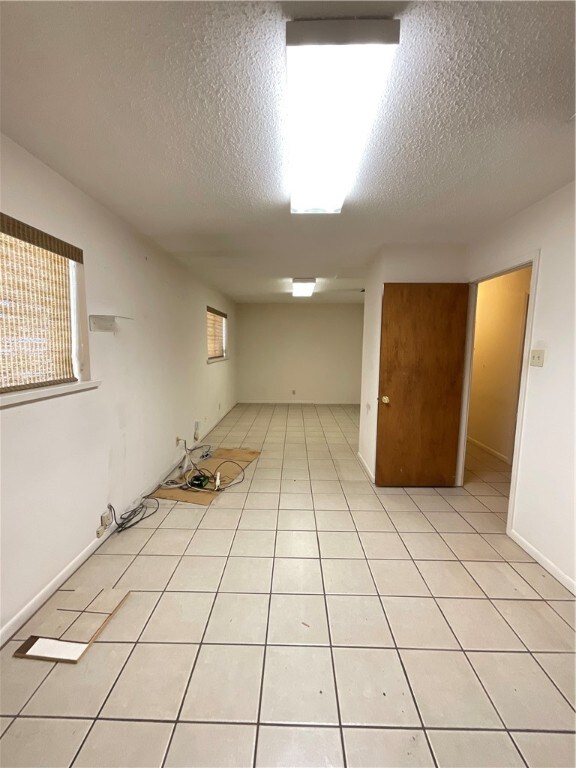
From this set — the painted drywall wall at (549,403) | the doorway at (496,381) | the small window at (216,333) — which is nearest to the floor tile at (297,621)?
the painted drywall wall at (549,403)

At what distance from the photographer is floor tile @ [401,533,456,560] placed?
2084 millimetres

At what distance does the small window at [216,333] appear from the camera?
5.00 metres

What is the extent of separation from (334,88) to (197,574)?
2.45 m

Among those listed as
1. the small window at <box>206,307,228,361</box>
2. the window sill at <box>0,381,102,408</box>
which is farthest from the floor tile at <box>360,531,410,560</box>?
the small window at <box>206,307,228,361</box>

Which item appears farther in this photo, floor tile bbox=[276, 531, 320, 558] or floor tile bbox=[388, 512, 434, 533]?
floor tile bbox=[388, 512, 434, 533]

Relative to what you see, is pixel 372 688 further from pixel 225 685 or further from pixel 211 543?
pixel 211 543

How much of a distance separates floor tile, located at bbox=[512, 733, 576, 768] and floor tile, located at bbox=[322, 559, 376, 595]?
2.47ft

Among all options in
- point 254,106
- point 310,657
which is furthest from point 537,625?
point 254,106

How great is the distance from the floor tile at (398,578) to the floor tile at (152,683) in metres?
1.08

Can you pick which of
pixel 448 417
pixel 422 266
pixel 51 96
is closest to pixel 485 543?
pixel 448 417

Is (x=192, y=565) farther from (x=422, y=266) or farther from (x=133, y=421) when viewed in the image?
(x=422, y=266)

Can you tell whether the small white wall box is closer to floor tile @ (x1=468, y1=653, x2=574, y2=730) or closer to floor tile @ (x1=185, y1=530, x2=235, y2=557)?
floor tile @ (x1=185, y1=530, x2=235, y2=557)

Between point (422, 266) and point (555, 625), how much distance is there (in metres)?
2.66

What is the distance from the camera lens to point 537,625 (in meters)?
1.57
